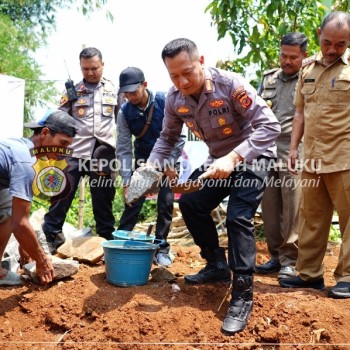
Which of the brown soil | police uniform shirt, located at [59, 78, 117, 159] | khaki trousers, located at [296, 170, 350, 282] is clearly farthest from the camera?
police uniform shirt, located at [59, 78, 117, 159]

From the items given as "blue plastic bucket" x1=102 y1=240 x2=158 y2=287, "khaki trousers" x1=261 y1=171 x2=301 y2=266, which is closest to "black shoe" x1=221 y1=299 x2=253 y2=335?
"blue plastic bucket" x1=102 y1=240 x2=158 y2=287

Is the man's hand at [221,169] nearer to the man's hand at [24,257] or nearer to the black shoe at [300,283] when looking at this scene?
the black shoe at [300,283]

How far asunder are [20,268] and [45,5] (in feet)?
44.1

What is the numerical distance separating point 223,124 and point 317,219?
107 cm

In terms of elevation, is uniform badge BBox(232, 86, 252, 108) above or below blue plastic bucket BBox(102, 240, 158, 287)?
above

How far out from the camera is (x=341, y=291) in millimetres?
4020

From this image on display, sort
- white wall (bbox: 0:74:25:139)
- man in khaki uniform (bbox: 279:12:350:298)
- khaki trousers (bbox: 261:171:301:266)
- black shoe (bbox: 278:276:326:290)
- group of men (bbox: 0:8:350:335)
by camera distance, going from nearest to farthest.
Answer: group of men (bbox: 0:8:350:335) → man in khaki uniform (bbox: 279:12:350:298) → black shoe (bbox: 278:276:326:290) → khaki trousers (bbox: 261:171:301:266) → white wall (bbox: 0:74:25:139)

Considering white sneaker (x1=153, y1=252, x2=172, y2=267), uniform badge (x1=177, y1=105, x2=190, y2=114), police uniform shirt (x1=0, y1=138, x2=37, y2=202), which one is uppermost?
uniform badge (x1=177, y1=105, x2=190, y2=114)

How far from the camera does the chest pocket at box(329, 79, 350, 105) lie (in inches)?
161

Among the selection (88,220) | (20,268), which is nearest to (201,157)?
(88,220)

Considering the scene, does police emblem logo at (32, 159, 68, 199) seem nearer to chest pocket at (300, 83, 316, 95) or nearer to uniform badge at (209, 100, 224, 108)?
uniform badge at (209, 100, 224, 108)

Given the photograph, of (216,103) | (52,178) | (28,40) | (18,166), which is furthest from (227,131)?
(28,40)

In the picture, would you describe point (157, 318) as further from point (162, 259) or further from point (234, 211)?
point (162, 259)

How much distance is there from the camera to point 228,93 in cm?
397
